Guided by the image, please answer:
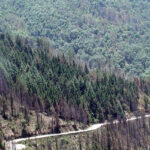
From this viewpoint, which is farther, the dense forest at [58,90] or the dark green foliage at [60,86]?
the dark green foliage at [60,86]

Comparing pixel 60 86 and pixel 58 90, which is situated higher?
pixel 60 86

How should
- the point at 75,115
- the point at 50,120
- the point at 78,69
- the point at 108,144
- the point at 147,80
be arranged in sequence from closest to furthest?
1. the point at 108,144
2. the point at 50,120
3. the point at 75,115
4. the point at 78,69
5. the point at 147,80

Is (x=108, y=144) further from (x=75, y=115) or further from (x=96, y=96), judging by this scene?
(x=96, y=96)

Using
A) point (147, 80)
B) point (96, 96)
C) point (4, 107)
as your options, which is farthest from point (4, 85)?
point (147, 80)

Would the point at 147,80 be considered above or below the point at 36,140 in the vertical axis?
above

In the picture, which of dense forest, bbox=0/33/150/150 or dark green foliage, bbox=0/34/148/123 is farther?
dark green foliage, bbox=0/34/148/123

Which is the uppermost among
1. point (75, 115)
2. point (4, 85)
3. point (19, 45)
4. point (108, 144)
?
point (19, 45)

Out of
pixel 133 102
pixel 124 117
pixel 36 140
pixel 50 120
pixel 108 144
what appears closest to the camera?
pixel 36 140

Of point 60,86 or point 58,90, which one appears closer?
point 58,90
